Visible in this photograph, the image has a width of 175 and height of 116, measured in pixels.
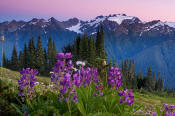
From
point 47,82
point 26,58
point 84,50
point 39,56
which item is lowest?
point 47,82

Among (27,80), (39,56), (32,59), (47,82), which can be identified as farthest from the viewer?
(39,56)

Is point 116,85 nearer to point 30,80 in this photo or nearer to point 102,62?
point 102,62

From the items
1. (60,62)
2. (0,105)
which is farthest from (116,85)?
(0,105)

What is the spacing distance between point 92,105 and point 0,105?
6.64ft

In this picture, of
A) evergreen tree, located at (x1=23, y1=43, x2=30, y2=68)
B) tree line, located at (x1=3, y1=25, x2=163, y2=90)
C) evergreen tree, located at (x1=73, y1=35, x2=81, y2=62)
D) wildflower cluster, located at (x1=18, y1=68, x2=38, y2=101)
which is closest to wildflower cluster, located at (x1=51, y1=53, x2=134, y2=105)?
wildflower cluster, located at (x1=18, y1=68, x2=38, y2=101)

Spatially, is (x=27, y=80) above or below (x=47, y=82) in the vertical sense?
above

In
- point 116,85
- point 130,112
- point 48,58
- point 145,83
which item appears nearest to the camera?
point 130,112

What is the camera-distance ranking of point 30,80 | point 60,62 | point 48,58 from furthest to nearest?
1. point 48,58
2. point 30,80
3. point 60,62

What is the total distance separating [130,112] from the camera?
411 centimetres

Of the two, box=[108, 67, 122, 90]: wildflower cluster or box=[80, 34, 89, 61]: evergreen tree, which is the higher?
box=[80, 34, 89, 61]: evergreen tree

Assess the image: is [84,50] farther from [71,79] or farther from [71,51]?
[71,79]

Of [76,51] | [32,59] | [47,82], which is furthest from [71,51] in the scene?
[47,82]

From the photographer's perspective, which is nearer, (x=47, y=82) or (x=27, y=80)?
(x=27, y=80)

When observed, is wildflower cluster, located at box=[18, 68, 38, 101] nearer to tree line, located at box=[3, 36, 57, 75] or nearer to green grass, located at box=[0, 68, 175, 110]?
green grass, located at box=[0, 68, 175, 110]
